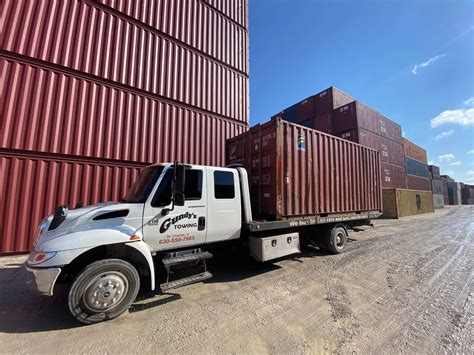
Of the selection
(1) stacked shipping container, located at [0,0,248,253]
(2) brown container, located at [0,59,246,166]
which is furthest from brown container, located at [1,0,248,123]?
(2) brown container, located at [0,59,246,166]

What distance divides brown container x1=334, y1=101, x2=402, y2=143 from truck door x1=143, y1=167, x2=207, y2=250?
1909cm

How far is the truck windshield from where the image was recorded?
375 centimetres

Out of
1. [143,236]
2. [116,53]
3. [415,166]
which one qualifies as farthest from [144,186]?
[415,166]

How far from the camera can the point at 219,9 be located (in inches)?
446

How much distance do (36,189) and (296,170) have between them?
7.41 meters

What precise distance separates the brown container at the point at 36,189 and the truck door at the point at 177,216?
186 inches

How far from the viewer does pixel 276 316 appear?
3264 millimetres

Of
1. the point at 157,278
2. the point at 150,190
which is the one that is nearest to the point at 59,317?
the point at 157,278

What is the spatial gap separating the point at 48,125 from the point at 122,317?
634 centimetres

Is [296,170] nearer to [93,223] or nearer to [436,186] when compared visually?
[93,223]

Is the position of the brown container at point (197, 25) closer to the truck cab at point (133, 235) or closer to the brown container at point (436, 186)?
the truck cab at point (133, 235)

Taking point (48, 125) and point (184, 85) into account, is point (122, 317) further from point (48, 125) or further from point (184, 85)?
point (184, 85)

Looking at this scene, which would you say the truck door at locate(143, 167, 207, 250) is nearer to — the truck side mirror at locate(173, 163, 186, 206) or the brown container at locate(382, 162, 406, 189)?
the truck side mirror at locate(173, 163, 186, 206)

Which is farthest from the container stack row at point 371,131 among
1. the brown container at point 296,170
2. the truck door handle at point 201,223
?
the truck door handle at point 201,223
